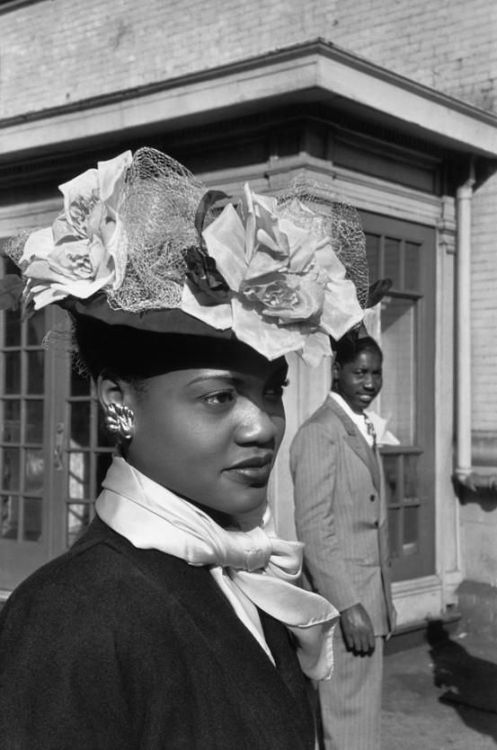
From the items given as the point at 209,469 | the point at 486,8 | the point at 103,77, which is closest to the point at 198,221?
the point at 209,469

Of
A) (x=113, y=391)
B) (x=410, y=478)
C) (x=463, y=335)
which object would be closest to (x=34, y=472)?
(x=410, y=478)

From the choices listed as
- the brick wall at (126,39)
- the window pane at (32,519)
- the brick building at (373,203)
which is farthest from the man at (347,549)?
the brick wall at (126,39)

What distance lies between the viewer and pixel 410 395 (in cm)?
715

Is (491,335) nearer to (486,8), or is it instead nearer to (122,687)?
(486,8)

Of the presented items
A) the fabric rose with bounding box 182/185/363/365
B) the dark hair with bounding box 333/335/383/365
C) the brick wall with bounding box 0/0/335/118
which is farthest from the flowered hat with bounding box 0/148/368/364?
the brick wall with bounding box 0/0/335/118

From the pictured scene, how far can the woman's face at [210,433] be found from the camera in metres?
1.57

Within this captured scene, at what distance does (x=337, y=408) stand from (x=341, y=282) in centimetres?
240

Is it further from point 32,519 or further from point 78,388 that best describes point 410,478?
point 32,519

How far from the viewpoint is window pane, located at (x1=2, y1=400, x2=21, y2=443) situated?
770 cm

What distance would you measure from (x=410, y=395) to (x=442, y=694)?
7.47 ft

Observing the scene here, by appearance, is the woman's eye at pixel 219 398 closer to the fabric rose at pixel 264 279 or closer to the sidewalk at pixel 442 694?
the fabric rose at pixel 264 279

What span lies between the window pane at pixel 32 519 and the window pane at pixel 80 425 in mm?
615

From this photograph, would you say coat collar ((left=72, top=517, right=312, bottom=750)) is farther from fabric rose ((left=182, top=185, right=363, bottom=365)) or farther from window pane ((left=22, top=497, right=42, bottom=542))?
window pane ((left=22, top=497, right=42, bottom=542))

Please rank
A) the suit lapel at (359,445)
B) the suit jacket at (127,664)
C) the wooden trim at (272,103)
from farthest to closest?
the wooden trim at (272,103) → the suit lapel at (359,445) → the suit jacket at (127,664)
